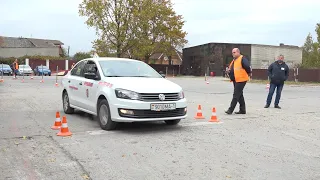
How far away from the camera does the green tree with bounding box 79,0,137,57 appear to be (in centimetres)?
4825

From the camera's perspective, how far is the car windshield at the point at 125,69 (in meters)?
8.11

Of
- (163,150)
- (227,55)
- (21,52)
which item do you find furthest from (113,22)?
(163,150)

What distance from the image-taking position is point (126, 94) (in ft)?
23.3

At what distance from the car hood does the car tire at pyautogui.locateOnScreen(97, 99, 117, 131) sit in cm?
48

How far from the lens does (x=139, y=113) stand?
23.1ft

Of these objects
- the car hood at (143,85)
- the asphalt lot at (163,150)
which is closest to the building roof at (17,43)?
the asphalt lot at (163,150)

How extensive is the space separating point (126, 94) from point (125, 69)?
1.40 metres

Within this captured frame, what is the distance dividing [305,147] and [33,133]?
508 centimetres

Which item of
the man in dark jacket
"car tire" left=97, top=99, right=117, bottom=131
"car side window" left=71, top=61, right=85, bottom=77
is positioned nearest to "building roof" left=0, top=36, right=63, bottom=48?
"car side window" left=71, top=61, right=85, bottom=77

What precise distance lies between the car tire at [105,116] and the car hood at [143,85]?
0.48 meters

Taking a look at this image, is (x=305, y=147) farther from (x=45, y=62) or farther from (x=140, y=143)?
(x=45, y=62)

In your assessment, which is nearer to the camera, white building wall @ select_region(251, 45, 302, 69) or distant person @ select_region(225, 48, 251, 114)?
distant person @ select_region(225, 48, 251, 114)

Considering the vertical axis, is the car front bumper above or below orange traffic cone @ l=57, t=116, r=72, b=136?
above

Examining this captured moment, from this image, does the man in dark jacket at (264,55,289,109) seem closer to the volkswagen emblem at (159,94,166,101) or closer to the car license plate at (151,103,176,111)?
the car license plate at (151,103,176,111)
